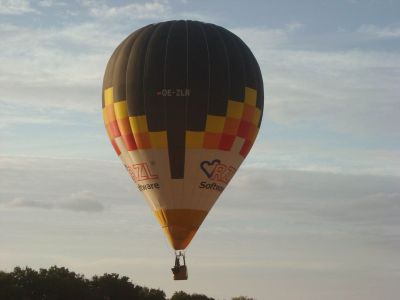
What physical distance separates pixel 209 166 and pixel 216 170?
1.77 ft

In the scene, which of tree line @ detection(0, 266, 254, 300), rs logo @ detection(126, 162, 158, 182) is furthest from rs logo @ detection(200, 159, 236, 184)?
tree line @ detection(0, 266, 254, 300)

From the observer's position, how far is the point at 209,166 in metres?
50.7

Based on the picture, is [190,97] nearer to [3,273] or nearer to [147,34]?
[147,34]

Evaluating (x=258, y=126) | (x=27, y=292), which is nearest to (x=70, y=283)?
(x=27, y=292)

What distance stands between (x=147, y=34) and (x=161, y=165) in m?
7.96

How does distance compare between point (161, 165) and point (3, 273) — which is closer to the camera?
point (161, 165)

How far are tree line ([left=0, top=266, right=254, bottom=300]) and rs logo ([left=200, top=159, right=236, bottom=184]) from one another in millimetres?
36407

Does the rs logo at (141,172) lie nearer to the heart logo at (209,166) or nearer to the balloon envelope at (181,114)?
the balloon envelope at (181,114)

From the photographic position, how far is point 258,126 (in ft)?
178

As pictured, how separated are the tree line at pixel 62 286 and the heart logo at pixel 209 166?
3666 cm

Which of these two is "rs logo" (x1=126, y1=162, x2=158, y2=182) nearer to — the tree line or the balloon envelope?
the balloon envelope

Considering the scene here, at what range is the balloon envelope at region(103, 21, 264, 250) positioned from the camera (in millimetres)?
49812

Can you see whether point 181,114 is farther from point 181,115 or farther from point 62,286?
point 62,286

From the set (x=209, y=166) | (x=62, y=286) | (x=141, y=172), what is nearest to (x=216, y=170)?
(x=209, y=166)
